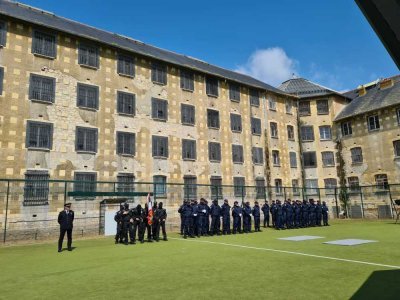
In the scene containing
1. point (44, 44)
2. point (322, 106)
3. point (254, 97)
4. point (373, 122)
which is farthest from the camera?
point (322, 106)

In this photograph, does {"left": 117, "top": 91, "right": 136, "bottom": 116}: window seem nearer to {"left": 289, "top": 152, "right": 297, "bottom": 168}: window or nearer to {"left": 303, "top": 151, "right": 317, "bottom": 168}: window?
{"left": 289, "top": 152, "right": 297, "bottom": 168}: window

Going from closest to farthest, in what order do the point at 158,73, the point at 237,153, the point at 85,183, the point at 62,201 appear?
the point at 62,201 → the point at 85,183 → the point at 158,73 → the point at 237,153

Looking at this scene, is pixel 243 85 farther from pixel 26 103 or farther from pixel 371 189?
pixel 26 103

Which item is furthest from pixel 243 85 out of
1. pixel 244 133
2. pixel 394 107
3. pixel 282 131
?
pixel 394 107

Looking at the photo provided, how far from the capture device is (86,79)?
22.2m

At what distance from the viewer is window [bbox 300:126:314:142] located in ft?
120

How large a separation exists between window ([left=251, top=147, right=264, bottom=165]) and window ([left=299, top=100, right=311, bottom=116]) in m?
9.11

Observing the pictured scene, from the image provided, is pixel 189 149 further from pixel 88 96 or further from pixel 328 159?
pixel 328 159

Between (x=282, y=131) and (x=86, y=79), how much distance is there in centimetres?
2127

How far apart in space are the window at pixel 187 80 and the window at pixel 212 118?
2715mm

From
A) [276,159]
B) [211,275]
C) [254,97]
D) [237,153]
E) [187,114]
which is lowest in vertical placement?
[211,275]

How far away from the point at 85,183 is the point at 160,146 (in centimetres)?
735

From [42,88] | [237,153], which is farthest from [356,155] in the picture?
[42,88]

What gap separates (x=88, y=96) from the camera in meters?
22.2
